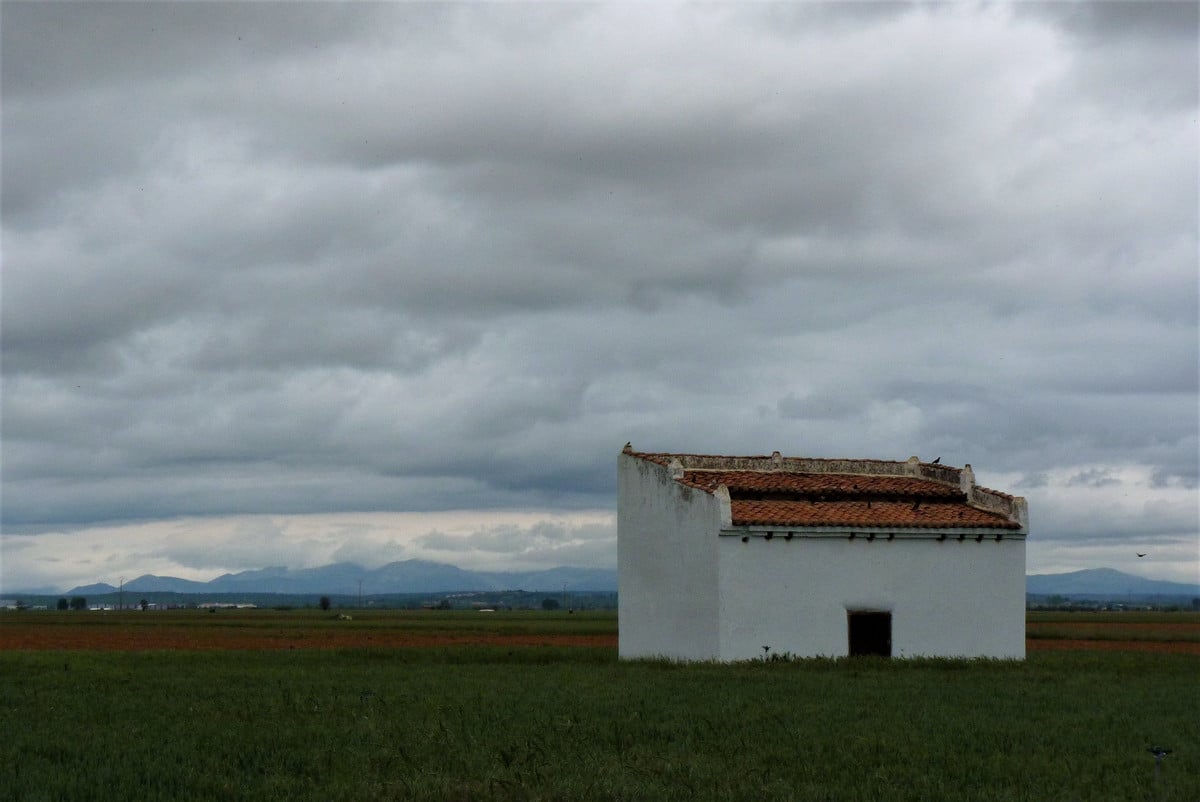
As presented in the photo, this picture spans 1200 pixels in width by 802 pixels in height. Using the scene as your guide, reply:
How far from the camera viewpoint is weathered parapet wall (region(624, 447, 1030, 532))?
36062 millimetres

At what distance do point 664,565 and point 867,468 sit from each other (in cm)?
922

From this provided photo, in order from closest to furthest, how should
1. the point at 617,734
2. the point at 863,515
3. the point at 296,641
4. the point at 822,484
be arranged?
the point at 617,734
the point at 863,515
the point at 822,484
the point at 296,641

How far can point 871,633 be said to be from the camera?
3434 centimetres

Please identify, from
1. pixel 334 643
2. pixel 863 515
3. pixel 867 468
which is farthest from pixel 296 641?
pixel 863 515

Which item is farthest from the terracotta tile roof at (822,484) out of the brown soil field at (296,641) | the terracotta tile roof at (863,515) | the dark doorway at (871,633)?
the brown soil field at (296,641)

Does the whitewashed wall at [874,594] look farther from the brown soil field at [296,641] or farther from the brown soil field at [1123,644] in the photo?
the brown soil field at [296,641]

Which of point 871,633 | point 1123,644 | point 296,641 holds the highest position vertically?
point 871,633

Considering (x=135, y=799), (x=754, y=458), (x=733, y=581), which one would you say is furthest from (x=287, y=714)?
(x=754, y=458)

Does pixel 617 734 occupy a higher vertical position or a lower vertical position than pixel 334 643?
higher

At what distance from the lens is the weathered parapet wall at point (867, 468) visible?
3606 centimetres

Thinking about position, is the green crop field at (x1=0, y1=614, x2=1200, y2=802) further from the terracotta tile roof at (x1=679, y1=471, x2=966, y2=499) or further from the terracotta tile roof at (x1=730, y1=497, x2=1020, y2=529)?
the terracotta tile roof at (x1=679, y1=471, x2=966, y2=499)

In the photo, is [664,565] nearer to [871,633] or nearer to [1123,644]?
[871,633]

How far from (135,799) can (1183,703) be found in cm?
1984

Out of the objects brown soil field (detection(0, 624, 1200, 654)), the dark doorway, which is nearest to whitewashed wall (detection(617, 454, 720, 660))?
the dark doorway
